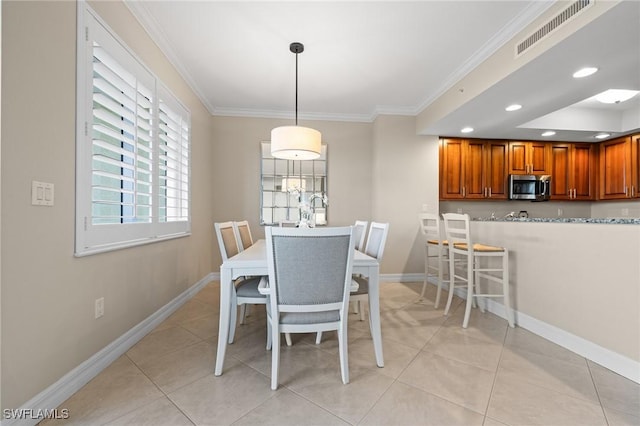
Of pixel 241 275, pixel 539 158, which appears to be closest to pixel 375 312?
pixel 241 275

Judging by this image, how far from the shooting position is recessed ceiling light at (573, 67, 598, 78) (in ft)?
7.84

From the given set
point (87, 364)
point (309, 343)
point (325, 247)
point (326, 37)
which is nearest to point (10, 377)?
point (87, 364)

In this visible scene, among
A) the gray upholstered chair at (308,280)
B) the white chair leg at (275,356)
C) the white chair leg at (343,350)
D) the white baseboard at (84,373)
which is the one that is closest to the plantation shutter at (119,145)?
the white baseboard at (84,373)

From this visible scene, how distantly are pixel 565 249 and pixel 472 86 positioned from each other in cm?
176

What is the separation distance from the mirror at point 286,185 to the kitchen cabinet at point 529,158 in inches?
117

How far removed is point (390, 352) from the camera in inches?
84.5

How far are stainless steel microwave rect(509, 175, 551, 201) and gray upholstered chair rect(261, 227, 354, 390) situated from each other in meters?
4.05

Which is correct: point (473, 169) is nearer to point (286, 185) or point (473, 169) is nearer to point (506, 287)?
point (506, 287)

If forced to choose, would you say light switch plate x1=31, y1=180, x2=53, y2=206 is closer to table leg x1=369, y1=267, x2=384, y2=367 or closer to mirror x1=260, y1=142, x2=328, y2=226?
table leg x1=369, y1=267, x2=384, y2=367

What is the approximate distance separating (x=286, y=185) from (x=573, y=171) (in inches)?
181

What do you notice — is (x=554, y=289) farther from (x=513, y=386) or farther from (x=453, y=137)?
(x=453, y=137)

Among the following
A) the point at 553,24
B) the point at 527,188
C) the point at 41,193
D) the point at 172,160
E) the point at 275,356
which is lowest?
the point at 275,356

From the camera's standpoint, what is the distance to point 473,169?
15.0ft

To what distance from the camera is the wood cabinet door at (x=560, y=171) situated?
4.72 meters
